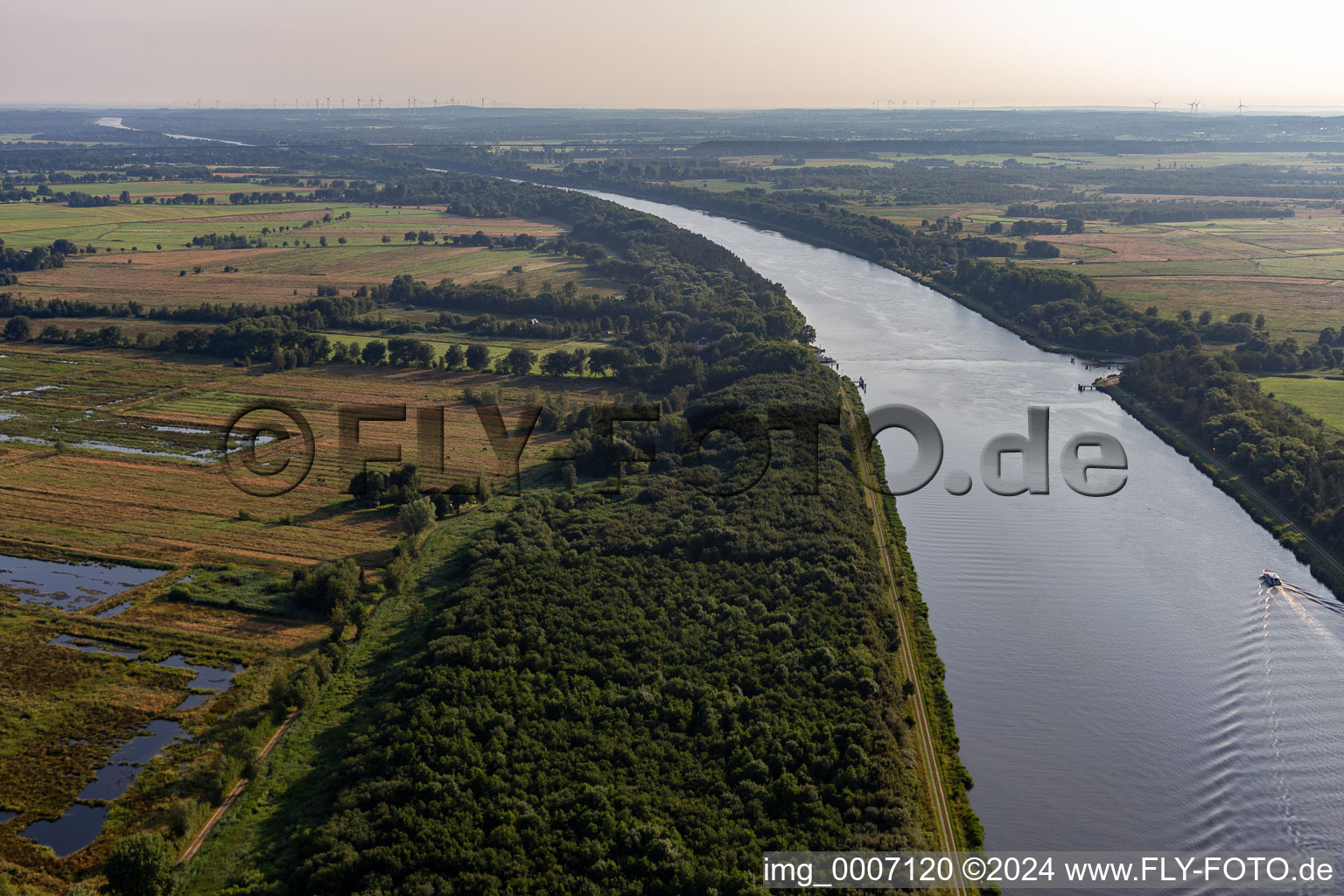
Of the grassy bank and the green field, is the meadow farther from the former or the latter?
the green field

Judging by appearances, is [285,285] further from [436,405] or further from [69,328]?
[436,405]

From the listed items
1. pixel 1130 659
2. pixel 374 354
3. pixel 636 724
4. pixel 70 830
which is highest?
pixel 374 354

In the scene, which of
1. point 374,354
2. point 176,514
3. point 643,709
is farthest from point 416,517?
point 374,354

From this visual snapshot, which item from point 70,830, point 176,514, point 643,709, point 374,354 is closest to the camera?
point 70,830

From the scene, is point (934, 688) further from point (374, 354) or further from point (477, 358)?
point (374, 354)

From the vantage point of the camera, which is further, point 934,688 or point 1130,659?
point 1130,659

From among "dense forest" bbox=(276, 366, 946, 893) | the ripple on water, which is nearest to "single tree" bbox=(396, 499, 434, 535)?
"dense forest" bbox=(276, 366, 946, 893)

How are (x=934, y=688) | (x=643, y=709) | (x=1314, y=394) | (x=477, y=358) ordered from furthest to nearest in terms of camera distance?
1. (x=477, y=358)
2. (x=1314, y=394)
3. (x=934, y=688)
4. (x=643, y=709)

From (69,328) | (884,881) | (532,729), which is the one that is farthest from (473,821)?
(69,328)
